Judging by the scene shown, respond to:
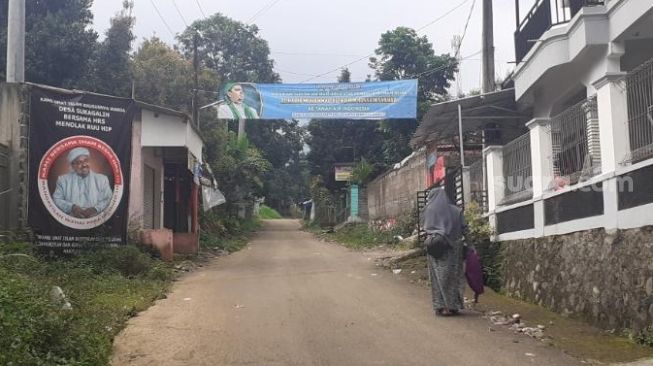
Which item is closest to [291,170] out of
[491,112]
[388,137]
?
[388,137]

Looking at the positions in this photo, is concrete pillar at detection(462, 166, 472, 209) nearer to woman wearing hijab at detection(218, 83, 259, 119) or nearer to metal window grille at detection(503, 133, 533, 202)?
metal window grille at detection(503, 133, 533, 202)

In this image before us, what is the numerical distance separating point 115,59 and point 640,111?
2060 cm

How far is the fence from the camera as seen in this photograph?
790cm

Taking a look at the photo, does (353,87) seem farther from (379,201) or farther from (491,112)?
(379,201)

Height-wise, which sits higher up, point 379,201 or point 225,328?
point 379,201

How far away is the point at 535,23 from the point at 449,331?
8.23 meters

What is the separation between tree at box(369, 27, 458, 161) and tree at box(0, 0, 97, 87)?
45.5 feet

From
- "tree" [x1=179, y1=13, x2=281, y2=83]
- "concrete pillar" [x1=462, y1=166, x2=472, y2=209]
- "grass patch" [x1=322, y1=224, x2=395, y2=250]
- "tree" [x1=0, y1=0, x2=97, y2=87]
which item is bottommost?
"grass patch" [x1=322, y1=224, x2=395, y2=250]

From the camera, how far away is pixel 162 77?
2800 centimetres

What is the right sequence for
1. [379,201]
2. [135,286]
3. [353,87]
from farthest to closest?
1. [379,201]
2. [353,87]
3. [135,286]

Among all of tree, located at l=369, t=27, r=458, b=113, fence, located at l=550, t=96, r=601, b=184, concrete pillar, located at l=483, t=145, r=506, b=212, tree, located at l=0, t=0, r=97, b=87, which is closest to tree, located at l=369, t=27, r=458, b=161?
tree, located at l=369, t=27, r=458, b=113

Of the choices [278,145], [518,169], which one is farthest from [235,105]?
[278,145]

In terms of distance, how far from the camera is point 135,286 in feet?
34.7

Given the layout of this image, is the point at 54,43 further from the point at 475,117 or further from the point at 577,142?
the point at 577,142
